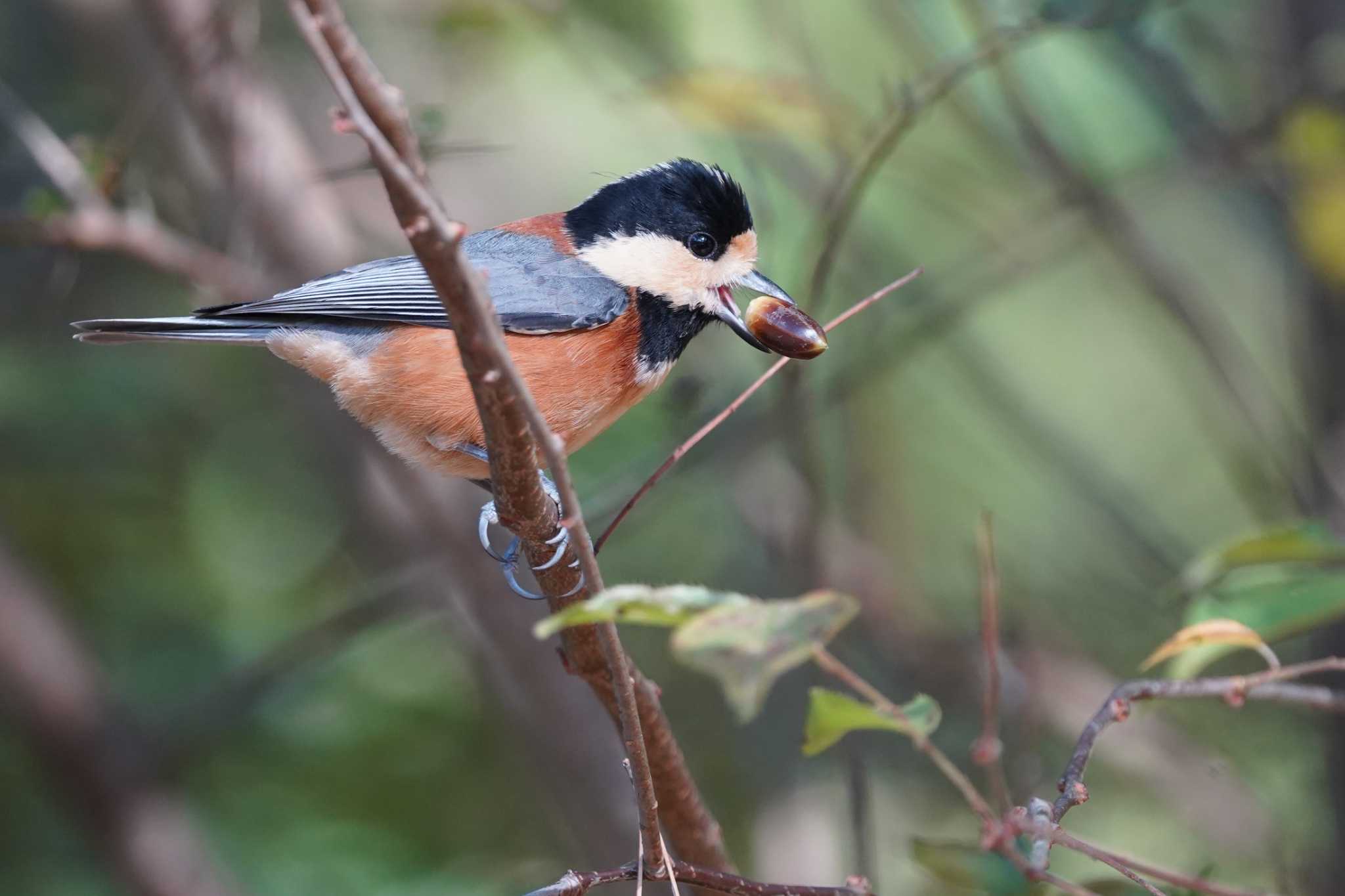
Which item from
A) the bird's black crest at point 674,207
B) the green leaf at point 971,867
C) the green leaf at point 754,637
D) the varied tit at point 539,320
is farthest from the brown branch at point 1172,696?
the bird's black crest at point 674,207

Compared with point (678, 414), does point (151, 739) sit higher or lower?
lower

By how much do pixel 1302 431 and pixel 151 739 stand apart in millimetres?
3735

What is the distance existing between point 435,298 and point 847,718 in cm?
176

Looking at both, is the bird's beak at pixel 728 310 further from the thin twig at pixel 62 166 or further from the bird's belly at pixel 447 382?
the thin twig at pixel 62 166

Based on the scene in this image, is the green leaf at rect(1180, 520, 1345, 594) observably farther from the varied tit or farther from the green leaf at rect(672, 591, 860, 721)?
the green leaf at rect(672, 591, 860, 721)

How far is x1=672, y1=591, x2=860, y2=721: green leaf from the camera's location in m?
1.16

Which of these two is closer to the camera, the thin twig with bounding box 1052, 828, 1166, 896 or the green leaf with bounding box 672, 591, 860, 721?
the green leaf with bounding box 672, 591, 860, 721

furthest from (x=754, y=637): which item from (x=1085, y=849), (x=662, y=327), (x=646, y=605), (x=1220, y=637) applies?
(x=662, y=327)

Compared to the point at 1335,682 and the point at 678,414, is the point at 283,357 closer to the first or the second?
the point at 678,414

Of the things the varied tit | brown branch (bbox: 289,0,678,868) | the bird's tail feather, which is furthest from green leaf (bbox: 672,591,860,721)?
the bird's tail feather

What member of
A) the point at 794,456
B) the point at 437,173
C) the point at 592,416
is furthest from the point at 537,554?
the point at 437,173

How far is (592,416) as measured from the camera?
2.86 m

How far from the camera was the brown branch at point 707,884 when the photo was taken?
1623mm

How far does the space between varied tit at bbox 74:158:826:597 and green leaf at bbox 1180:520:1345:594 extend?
3.09 feet
